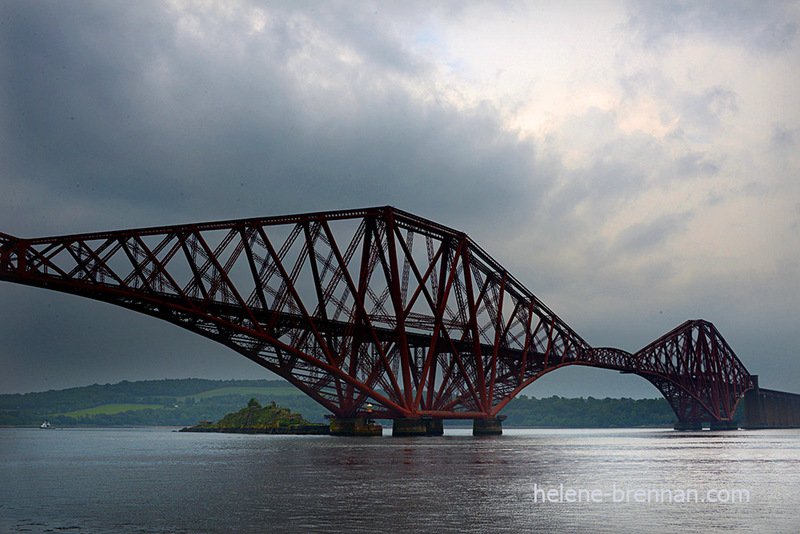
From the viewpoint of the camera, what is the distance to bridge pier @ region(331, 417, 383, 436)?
360ft

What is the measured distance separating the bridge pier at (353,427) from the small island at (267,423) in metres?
14.5

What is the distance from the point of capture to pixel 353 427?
4368 inches

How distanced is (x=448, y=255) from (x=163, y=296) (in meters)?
39.4

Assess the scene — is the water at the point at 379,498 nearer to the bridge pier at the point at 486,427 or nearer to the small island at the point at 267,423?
the bridge pier at the point at 486,427

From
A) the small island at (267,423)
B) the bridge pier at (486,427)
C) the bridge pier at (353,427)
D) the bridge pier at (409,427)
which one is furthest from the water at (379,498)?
the small island at (267,423)

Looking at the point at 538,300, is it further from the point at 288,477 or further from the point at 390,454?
the point at 288,477

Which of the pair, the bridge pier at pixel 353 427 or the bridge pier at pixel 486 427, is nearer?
the bridge pier at pixel 353 427

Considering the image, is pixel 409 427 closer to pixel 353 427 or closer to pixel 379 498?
pixel 353 427

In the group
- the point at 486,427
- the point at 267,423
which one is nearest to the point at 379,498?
the point at 486,427

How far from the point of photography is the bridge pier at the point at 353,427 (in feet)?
360

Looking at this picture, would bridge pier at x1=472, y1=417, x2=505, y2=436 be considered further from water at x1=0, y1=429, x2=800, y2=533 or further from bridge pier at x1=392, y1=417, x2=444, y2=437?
water at x1=0, y1=429, x2=800, y2=533

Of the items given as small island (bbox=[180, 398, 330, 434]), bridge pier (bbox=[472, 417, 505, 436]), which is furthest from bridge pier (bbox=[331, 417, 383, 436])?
bridge pier (bbox=[472, 417, 505, 436])

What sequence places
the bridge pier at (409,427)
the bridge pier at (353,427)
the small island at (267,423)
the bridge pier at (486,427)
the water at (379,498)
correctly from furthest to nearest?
the small island at (267,423), the bridge pier at (486,427), the bridge pier at (353,427), the bridge pier at (409,427), the water at (379,498)

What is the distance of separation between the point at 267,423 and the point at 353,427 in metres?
54.2
